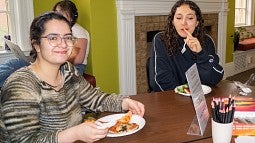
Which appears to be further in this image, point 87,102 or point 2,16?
point 2,16

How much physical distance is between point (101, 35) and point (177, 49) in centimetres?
157

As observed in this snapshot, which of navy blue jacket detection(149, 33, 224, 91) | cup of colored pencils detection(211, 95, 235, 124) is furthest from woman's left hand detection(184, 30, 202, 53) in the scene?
cup of colored pencils detection(211, 95, 235, 124)

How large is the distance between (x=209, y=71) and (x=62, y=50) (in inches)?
40.7

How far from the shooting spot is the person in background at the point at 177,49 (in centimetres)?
201

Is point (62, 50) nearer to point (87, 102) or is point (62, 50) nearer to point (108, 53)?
point (87, 102)

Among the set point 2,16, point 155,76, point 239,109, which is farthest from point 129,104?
point 2,16

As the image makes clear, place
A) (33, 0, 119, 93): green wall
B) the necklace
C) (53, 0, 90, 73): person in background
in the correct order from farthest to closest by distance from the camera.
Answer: (33, 0, 119, 93): green wall → (53, 0, 90, 73): person in background → the necklace

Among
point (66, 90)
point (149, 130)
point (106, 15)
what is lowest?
point (149, 130)

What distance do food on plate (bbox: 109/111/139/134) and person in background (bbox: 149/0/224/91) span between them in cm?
76

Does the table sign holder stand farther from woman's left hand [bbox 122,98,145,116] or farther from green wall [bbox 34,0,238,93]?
green wall [bbox 34,0,238,93]

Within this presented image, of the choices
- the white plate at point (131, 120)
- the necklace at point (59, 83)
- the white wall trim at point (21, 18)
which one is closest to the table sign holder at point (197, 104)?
the white plate at point (131, 120)

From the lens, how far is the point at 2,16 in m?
3.52

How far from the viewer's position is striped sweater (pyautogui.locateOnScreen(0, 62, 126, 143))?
1075 mm

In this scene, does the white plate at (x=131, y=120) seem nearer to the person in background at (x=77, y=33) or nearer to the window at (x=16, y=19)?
the person in background at (x=77, y=33)
